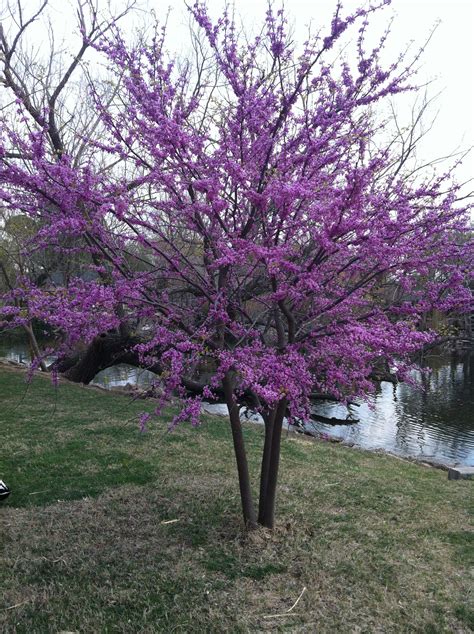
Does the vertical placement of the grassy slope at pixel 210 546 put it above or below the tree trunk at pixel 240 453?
below

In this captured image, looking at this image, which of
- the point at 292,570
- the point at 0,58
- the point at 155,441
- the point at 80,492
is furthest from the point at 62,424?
the point at 0,58

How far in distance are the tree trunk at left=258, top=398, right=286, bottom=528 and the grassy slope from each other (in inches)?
6.5

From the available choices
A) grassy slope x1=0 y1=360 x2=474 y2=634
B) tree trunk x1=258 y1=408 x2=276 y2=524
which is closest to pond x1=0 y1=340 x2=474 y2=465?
grassy slope x1=0 y1=360 x2=474 y2=634

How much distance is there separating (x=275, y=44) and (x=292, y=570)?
3.53m

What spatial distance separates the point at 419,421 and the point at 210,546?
11495 mm

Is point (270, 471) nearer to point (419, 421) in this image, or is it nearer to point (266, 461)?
point (266, 461)

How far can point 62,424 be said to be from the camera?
771 cm

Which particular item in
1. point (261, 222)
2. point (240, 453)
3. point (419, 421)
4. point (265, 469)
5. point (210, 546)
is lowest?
point (419, 421)

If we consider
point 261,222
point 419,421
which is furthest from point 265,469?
point 419,421

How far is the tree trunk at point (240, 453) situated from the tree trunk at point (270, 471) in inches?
3.7

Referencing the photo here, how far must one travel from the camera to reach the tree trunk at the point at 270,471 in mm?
3975

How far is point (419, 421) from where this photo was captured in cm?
1406

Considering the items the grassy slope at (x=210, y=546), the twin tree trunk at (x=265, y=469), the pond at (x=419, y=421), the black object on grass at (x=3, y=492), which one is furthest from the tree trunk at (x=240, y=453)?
the pond at (x=419, y=421)

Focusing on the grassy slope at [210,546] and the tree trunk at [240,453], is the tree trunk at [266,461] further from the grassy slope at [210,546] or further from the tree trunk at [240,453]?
the grassy slope at [210,546]
